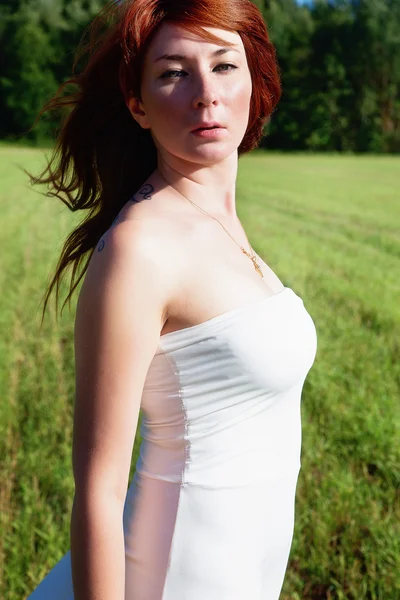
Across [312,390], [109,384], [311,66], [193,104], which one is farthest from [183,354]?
[311,66]

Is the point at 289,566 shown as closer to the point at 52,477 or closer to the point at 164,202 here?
the point at 52,477

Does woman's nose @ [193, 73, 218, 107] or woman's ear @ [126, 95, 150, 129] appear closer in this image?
woman's nose @ [193, 73, 218, 107]

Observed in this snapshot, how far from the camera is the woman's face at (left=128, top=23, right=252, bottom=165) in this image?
4.80 feet

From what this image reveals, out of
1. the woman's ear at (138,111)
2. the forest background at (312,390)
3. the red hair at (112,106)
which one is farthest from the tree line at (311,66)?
the woman's ear at (138,111)

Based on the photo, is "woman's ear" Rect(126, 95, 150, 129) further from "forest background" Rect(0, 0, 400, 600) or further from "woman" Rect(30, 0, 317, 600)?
"forest background" Rect(0, 0, 400, 600)

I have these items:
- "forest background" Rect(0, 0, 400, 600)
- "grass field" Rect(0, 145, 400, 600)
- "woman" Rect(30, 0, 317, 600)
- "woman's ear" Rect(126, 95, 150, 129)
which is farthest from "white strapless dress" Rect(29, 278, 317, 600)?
"grass field" Rect(0, 145, 400, 600)

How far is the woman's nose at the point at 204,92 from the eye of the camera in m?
1.46

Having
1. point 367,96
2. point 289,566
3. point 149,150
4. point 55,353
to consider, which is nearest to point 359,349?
point 55,353

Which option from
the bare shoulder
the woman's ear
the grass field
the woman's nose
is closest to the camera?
the bare shoulder

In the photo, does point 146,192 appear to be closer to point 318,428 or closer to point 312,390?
point 318,428

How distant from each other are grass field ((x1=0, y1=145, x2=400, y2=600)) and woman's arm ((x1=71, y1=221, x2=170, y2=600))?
118 centimetres

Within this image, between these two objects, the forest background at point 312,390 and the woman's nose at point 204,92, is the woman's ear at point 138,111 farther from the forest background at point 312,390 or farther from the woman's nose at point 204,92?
the forest background at point 312,390

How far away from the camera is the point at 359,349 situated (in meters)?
5.37

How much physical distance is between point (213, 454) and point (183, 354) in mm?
200
